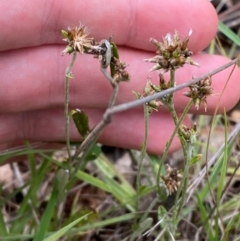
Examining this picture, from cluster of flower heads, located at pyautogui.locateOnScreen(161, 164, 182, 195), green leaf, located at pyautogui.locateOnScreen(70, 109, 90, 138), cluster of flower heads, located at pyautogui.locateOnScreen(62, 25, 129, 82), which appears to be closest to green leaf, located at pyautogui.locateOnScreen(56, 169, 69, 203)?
green leaf, located at pyautogui.locateOnScreen(70, 109, 90, 138)

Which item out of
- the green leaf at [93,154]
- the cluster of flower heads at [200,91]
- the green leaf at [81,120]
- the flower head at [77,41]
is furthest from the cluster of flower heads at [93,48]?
the green leaf at [93,154]

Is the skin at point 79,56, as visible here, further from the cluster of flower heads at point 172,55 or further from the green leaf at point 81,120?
the cluster of flower heads at point 172,55

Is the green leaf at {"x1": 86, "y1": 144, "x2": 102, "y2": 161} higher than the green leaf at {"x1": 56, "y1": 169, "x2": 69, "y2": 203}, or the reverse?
the green leaf at {"x1": 86, "y1": 144, "x2": 102, "y2": 161}

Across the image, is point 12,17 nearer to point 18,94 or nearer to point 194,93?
point 18,94

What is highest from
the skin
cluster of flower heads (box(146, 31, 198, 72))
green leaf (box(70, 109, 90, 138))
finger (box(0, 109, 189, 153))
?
cluster of flower heads (box(146, 31, 198, 72))

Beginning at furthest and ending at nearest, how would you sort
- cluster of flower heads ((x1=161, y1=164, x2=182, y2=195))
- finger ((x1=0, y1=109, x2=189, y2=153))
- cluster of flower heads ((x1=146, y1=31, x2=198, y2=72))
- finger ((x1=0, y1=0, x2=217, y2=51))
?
finger ((x1=0, y1=109, x2=189, y2=153)) < finger ((x1=0, y1=0, x2=217, y2=51)) < cluster of flower heads ((x1=161, y1=164, x2=182, y2=195)) < cluster of flower heads ((x1=146, y1=31, x2=198, y2=72))

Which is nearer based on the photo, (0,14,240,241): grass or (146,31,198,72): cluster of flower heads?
(146,31,198,72): cluster of flower heads

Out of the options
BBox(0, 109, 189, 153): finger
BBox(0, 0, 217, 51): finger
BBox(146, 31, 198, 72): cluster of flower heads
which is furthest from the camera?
BBox(0, 109, 189, 153): finger

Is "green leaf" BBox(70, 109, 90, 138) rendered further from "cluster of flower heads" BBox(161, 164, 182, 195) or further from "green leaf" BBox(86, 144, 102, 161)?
"cluster of flower heads" BBox(161, 164, 182, 195)
